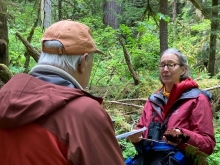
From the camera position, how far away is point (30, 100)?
138 centimetres

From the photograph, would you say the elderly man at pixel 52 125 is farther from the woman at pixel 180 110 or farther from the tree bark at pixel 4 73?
the tree bark at pixel 4 73

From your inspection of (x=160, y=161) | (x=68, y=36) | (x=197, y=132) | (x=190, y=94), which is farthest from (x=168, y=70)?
(x=68, y=36)

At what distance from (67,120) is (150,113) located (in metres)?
2.03

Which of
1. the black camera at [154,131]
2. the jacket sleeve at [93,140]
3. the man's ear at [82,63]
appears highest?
the man's ear at [82,63]

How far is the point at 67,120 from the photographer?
137 centimetres

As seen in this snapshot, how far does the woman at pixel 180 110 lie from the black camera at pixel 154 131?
0.01 m

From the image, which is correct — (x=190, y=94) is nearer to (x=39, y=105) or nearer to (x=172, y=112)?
(x=172, y=112)

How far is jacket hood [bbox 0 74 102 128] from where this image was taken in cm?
136

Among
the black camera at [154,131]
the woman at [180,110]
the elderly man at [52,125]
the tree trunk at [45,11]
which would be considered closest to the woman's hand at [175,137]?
the woman at [180,110]

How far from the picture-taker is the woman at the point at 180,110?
9.36 ft

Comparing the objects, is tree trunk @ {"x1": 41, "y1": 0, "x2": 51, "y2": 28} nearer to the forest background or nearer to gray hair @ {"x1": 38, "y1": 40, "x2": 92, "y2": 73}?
the forest background

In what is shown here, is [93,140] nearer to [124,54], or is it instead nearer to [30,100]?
[30,100]

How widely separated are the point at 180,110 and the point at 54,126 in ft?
6.10

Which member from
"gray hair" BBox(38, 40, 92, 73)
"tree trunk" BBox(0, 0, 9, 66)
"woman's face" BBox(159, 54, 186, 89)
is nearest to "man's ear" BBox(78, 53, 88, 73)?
"gray hair" BBox(38, 40, 92, 73)
